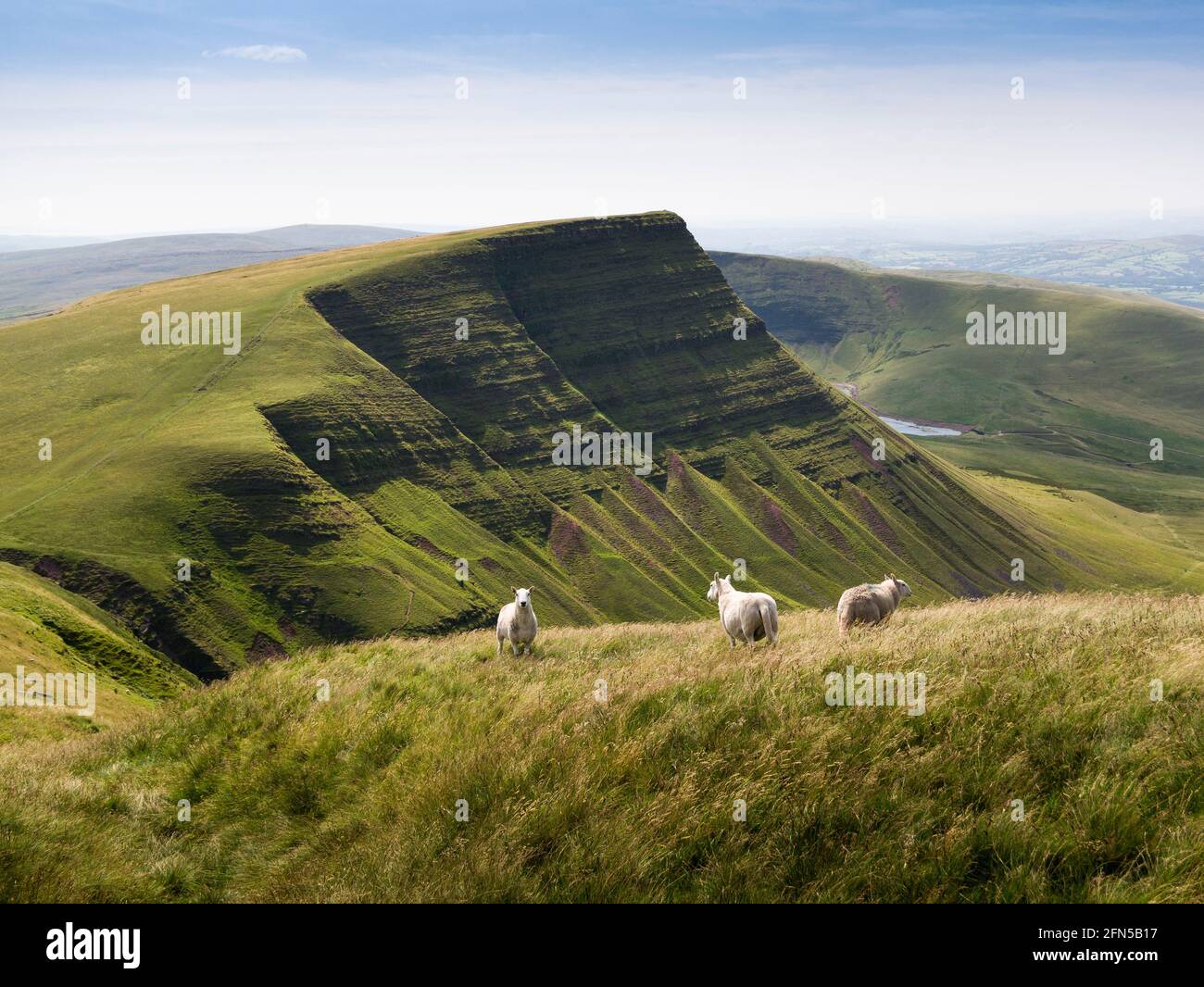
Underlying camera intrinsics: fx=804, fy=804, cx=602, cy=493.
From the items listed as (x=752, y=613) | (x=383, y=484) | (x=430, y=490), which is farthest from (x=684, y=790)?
(x=430, y=490)

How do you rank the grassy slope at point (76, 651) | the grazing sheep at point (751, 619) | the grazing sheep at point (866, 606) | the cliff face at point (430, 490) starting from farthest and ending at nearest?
the cliff face at point (430, 490)
the grassy slope at point (76, 651)
the grazing sheep at point (866, 606)
the grazing sheep at point (751, 619)

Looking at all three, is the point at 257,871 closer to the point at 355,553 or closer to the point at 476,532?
the point at 355,553

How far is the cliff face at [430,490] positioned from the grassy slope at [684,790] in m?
71.3

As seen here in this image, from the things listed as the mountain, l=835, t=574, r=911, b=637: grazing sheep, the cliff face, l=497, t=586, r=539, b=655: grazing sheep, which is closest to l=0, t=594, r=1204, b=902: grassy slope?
l=835, t=574, r=911, b=637: grazing sheep

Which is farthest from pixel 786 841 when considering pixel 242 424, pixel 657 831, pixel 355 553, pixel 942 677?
pixel 242 424

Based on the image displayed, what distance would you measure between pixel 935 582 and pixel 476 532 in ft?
334

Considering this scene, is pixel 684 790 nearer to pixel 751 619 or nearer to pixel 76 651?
pixel 751 619

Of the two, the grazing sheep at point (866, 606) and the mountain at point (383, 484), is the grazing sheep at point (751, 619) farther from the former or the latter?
the mountain at point (383, 484)

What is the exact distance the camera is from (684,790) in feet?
28.6

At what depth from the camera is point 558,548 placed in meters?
152

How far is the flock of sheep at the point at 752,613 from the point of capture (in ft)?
55.3

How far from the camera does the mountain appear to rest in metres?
102

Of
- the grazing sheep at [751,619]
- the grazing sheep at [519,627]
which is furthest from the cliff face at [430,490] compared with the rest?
the grazing sheep at [751,619]

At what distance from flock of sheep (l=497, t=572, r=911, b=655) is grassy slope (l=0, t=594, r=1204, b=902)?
3.31 m
